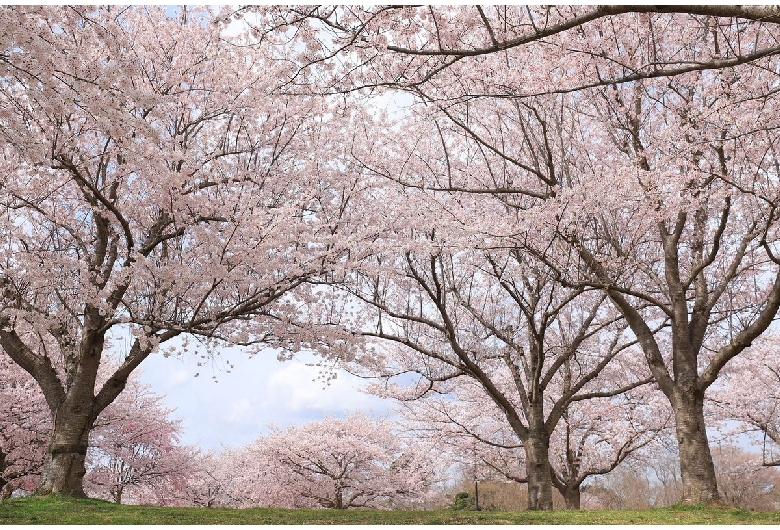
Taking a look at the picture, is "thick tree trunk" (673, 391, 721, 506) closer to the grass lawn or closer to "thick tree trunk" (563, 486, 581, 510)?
the grass lawn

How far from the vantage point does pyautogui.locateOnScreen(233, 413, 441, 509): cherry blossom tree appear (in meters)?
19.4

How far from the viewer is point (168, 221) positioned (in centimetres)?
1012

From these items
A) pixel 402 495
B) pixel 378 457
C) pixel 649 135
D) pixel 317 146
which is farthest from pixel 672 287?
pixel 402 495

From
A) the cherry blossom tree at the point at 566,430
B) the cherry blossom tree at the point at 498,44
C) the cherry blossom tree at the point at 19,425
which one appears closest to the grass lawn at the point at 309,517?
the cherry blossom tree at the point at 498,44

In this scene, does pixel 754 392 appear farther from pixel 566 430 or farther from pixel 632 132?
pixel 632 132

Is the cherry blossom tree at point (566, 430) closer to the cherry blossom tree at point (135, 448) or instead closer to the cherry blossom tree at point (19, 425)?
the cherry blossom tree at point (135, 448)

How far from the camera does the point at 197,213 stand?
31.6 feet

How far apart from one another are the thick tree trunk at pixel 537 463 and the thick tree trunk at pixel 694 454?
2678 mm

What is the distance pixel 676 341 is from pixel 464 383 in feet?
25.6

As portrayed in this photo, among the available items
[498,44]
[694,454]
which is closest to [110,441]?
[694,454]

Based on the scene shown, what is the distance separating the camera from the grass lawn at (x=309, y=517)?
24.0 feet

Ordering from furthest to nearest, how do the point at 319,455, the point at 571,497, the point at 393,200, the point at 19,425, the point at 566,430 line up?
1. the point at 319,455
2. the point at 571,497
3. the point at 566,430
4. the point at 19,425
5. the point at 393,200

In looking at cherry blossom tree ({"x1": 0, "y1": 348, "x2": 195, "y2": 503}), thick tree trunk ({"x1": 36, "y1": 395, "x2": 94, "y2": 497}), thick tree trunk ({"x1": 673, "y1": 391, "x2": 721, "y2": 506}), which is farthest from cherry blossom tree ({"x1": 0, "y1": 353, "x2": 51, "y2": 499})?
thick tree trunk ({"x1": 673, "y1": 391, "x2": 721, "y2": 506})

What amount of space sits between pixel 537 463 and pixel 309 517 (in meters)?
4.93
